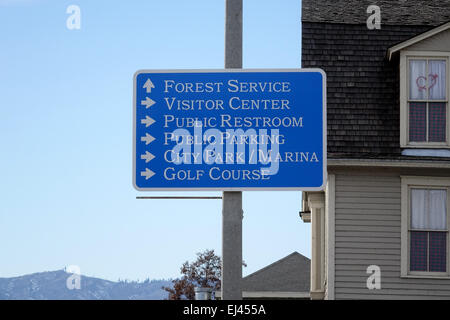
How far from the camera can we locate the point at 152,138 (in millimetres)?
9125

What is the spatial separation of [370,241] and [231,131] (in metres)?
13.1

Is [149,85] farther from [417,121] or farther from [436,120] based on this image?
[436,120]

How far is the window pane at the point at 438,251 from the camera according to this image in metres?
21.5

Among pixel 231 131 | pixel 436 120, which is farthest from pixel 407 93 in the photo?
pixel 231 131

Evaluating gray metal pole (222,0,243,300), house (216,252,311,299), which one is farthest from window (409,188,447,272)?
house (216,252,311,299)

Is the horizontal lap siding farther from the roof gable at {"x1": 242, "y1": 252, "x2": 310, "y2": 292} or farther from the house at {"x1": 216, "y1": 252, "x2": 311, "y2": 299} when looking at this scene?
the roof gable at {"x1": 242, "y1": 252, "x2": 310, "y2": 292}

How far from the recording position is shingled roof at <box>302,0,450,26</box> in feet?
76.3

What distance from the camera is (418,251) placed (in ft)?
70.7

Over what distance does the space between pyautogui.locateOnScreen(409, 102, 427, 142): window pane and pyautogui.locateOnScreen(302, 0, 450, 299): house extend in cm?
2

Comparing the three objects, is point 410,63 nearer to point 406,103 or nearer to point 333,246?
point 406,103

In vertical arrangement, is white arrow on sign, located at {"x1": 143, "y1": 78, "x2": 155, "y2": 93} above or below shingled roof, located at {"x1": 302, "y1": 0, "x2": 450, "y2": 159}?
below

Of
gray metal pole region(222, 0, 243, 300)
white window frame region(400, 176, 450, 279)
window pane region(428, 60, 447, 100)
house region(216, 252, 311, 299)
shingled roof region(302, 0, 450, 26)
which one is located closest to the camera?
gray metal pole region(222, 0, 243, 300)
